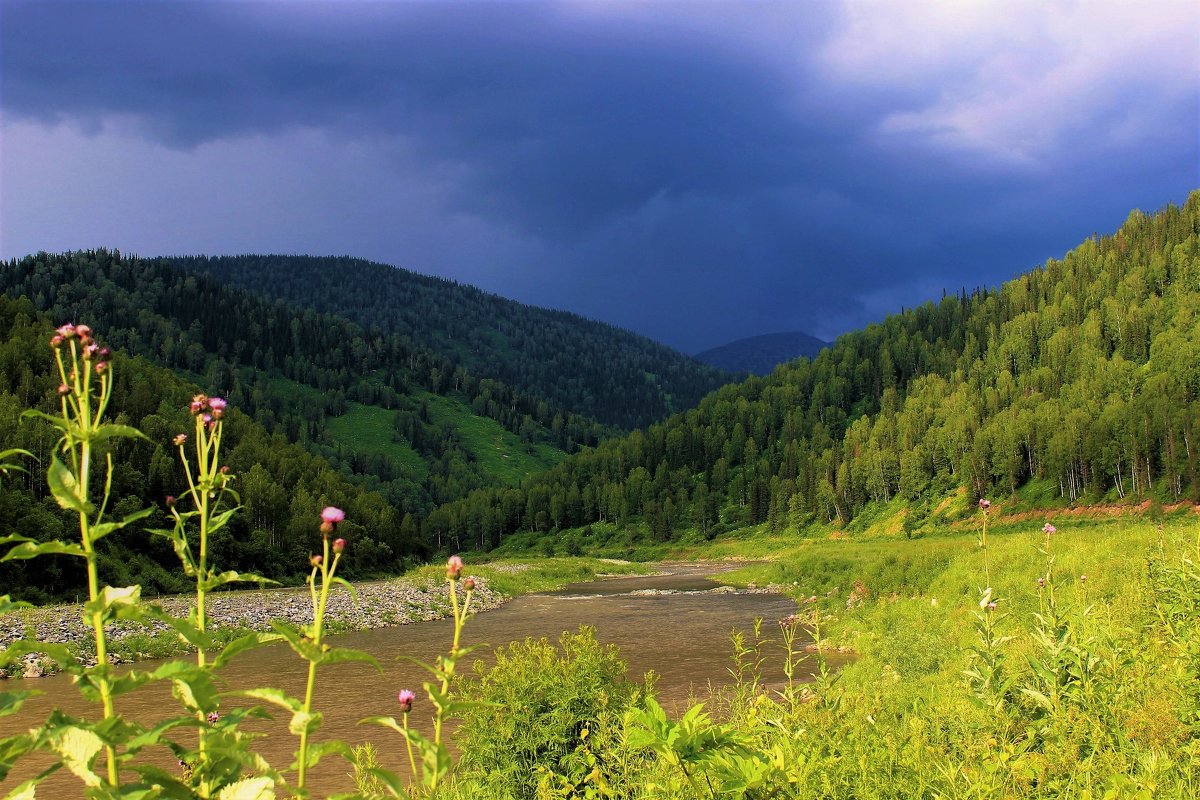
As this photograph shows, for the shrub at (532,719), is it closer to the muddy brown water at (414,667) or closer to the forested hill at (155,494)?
the muddy brown water at (414,667)

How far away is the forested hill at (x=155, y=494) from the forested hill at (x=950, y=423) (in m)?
71.1

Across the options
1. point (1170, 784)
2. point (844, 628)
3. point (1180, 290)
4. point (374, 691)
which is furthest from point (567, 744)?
point (1180, 290)

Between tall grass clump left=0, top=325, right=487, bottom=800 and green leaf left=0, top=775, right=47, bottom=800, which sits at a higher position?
tall grass clump left=0, top=325, right=487, bottom=800

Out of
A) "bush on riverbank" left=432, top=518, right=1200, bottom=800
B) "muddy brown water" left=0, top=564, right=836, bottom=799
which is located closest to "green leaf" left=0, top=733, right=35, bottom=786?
"bush on riverbank" left=432, top=518, right=1200, bottom=800

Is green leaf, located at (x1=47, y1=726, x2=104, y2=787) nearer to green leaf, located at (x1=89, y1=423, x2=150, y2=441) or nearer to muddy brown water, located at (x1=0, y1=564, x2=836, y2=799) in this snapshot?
green leaf, located at (x1=89, y1=423, x2=150, y2=441)

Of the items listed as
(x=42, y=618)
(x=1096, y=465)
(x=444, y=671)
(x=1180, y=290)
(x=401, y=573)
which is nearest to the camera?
(x=444, y=671)

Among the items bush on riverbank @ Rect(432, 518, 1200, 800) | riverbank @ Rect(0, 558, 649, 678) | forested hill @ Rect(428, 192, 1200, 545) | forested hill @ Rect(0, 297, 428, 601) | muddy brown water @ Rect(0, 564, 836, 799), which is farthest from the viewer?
forested hill @ Rect(428, 192, 1200, 545)

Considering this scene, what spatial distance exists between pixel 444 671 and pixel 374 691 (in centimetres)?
1869

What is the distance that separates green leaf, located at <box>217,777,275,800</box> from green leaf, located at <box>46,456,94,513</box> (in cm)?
103

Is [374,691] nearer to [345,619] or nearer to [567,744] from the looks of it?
[567,744]

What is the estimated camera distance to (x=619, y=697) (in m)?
9.87

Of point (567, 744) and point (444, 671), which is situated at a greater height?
point (444, 671)

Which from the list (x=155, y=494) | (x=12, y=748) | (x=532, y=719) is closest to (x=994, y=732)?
Answer: (x=532, y=719)

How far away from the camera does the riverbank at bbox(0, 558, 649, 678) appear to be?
81.4 ft
